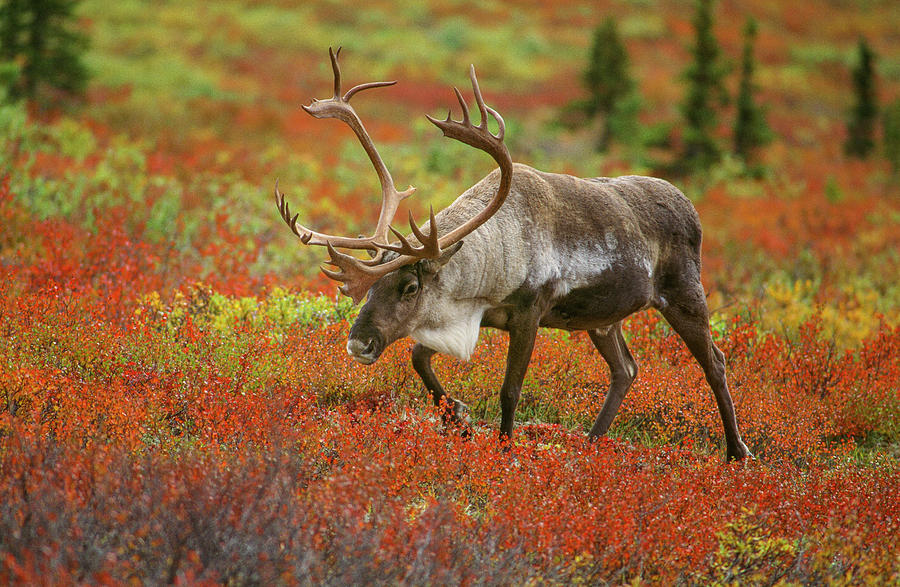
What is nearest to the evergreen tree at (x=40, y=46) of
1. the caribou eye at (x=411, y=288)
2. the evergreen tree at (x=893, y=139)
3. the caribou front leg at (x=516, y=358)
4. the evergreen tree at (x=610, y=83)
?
the evergreen tree at (x=610, y=83)

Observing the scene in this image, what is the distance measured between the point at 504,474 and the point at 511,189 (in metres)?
1.91

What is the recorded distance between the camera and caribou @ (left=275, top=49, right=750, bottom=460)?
16.3 ft

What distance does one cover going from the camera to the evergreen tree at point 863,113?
23.6 metres

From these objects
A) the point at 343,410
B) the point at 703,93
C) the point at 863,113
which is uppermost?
the point at 343,410

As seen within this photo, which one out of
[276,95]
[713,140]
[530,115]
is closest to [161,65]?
[276,95]

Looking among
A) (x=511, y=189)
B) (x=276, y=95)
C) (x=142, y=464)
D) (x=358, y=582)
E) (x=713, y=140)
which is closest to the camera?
(x=358, y=582)

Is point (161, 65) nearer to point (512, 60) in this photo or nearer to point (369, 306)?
point (512, 60)

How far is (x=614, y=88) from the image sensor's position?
19.2 metres

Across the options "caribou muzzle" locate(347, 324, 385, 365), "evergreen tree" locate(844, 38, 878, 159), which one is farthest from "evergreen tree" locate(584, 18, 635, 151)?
"caribou muzzle" locate(347, 324, 385, 365)

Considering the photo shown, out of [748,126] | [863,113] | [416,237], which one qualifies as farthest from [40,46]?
[863,113]

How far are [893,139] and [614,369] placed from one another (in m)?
18.9

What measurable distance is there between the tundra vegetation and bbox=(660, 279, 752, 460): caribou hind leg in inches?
9.7

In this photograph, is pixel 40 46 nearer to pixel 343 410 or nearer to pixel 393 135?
pixel 393 135

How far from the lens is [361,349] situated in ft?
16.0
